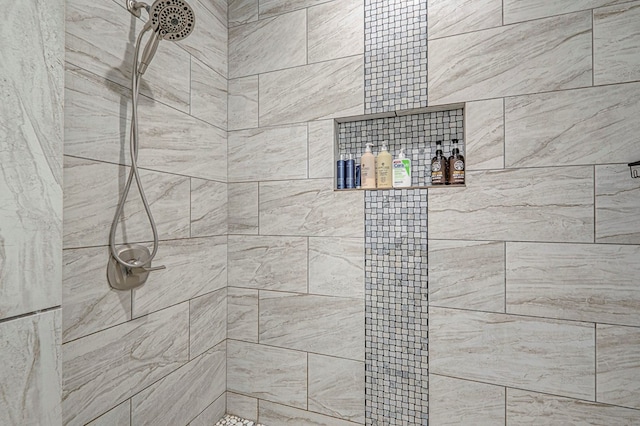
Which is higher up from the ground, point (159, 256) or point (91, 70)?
point (91, 70)

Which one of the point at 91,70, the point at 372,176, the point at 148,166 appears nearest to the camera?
the point at 91,70

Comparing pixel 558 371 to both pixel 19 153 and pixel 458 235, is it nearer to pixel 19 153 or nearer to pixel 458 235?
pixel 458 235

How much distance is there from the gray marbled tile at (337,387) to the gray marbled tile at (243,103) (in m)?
1.16

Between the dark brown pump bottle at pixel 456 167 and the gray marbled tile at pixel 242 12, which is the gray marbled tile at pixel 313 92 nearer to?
the gray marbled tile at pixel 242 12

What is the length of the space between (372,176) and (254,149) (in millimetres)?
598

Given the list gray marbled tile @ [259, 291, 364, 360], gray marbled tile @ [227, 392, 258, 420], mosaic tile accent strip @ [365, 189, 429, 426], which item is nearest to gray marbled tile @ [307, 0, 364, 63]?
mosaic tile accent strip @ [365, 189, 429, 426]

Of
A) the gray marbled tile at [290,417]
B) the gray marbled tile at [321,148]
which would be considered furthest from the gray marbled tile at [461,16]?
the gray marbled tile at [290,417]

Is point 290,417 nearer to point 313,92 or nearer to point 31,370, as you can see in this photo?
point 31,370

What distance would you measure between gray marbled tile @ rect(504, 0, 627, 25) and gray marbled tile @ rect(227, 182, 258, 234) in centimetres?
126

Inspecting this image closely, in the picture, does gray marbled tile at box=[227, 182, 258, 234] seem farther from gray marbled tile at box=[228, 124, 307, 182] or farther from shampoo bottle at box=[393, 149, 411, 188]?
shampoo bottle at box=[393, 149, 411, 188]

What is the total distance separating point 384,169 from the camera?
1.51m

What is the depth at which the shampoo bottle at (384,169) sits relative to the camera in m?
1.51

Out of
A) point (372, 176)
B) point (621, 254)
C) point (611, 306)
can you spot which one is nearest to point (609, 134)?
point (621, 254)

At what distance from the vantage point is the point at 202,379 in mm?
1599
